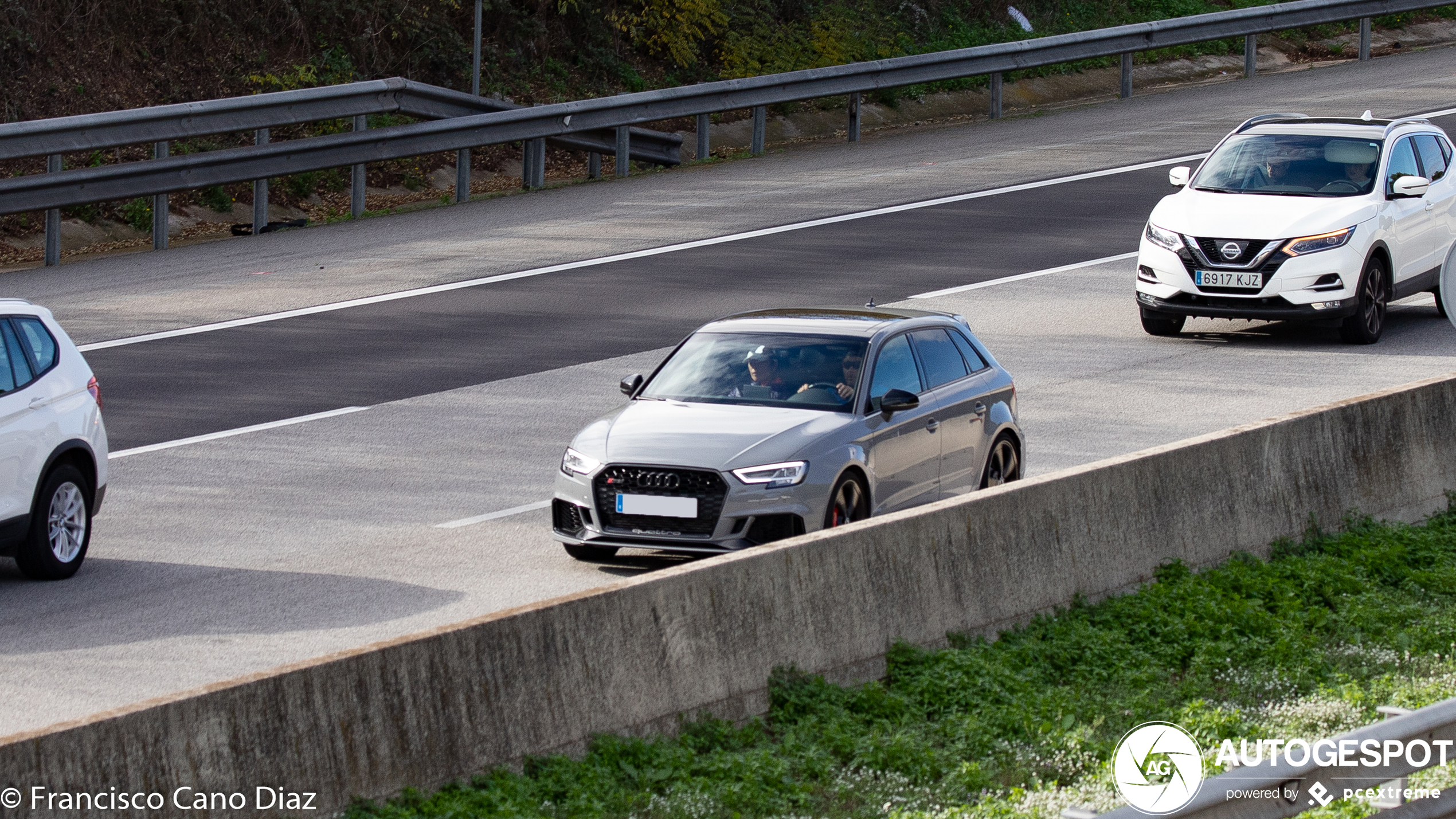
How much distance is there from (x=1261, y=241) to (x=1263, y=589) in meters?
6.94

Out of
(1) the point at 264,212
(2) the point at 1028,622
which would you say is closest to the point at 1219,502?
(2) the point at 1028,622

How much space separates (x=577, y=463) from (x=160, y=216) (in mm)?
12135

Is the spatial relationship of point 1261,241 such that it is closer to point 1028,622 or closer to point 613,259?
point 613,259

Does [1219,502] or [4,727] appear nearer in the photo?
[4,727]

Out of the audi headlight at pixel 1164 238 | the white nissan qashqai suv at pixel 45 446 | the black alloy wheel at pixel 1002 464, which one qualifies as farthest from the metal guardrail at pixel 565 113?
the black alloy wheel at pixel 1002 464

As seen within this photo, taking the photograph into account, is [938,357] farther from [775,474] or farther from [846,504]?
[775,474]

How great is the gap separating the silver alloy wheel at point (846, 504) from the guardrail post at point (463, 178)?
1426 cm

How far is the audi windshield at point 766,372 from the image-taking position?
10.9 metres

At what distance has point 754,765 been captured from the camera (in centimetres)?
734

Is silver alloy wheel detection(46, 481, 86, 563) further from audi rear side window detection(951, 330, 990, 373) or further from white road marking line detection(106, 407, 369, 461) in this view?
audi rear side window detection(951, 330, 990, 373)

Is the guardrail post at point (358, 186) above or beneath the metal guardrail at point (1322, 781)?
beneath

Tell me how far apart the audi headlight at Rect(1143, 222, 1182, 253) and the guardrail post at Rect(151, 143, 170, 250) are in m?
10.6

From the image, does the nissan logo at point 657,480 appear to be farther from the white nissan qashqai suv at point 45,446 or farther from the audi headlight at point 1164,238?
the audi headlight at point 1164,238

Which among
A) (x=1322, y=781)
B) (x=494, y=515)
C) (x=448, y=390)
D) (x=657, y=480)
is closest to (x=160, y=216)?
(x=448, y=390)
